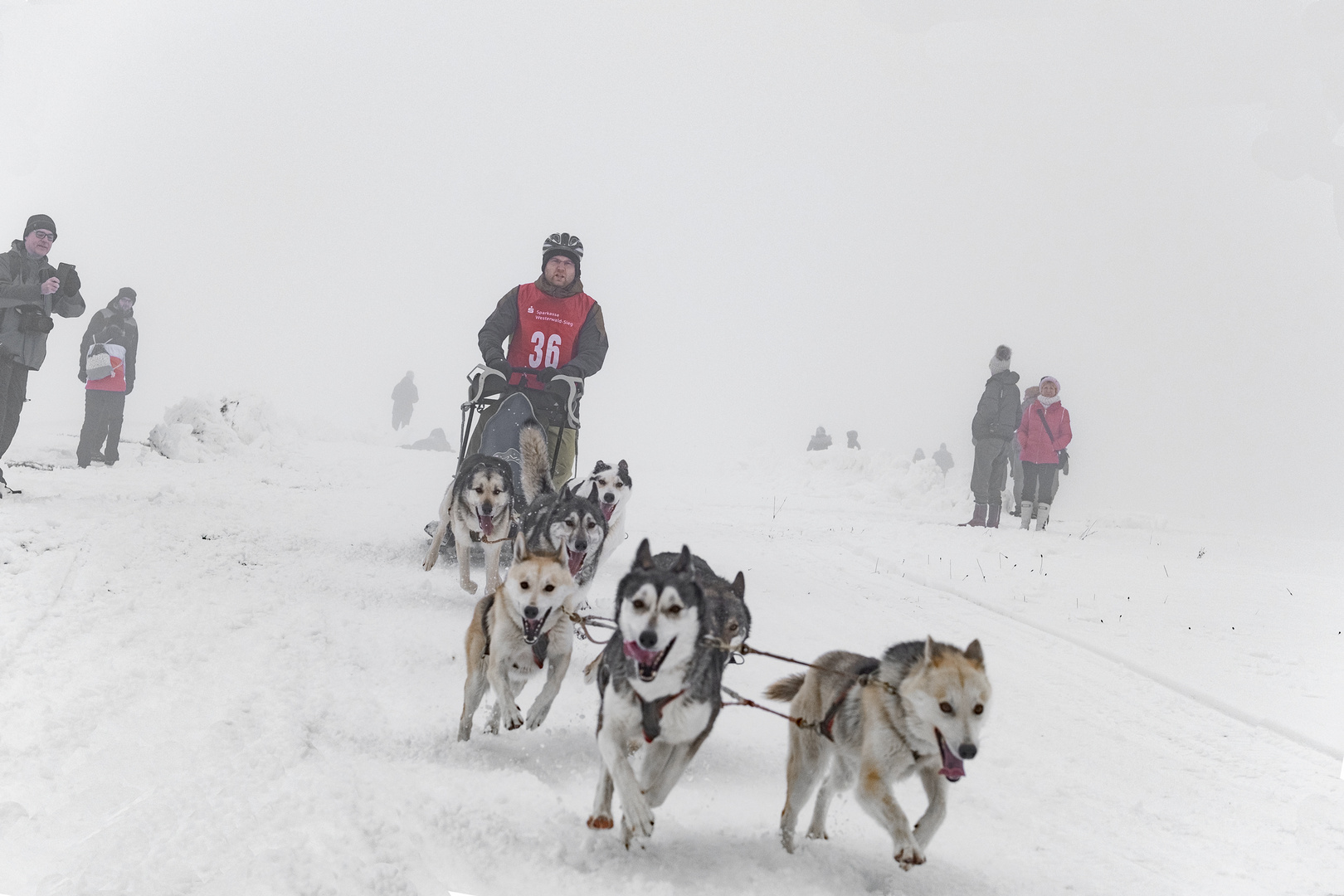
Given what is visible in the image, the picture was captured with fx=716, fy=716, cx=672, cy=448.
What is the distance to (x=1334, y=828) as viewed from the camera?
2.11m

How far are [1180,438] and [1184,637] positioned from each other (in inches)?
43.0

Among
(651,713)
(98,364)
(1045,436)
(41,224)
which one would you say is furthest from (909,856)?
(98,364)

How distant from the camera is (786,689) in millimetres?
2162

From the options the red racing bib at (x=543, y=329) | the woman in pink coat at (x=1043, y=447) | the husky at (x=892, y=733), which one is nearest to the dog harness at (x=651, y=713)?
the husky at (x=892, y=733)

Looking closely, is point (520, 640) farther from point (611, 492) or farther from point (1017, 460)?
point (1017, 460)

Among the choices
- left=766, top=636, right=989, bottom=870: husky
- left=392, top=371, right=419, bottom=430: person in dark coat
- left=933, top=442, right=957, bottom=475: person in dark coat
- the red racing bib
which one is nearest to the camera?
left=766, top=636, right=989, bottom=870: husky

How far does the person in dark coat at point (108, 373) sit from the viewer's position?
133 inches

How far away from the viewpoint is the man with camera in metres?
2.82

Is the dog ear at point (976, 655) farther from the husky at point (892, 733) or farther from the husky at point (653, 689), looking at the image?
the husky at point (653, 689)

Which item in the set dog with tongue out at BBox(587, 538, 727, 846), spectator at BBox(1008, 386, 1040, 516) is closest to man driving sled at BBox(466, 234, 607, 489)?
dog with tongue out at BBox(587, 538, 727, 846)

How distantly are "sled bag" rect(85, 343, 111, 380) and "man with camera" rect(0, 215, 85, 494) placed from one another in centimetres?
42

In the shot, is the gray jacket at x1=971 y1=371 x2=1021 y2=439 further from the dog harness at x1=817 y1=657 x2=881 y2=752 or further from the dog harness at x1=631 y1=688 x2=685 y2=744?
the dog harness at x1=631 y1=688 x2=685 y2=744

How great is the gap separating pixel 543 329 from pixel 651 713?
139 inches

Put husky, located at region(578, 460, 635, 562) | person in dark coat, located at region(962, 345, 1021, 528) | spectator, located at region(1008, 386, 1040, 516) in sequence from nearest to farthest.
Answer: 1. husky, located at region(578, 460, 635, 562)
2. spectator, located at region(1008, 386, 1040, 516)
3. person in dark coat, located at region(962, 345, 1021, 528)
